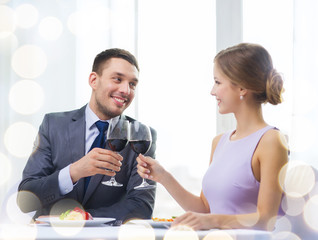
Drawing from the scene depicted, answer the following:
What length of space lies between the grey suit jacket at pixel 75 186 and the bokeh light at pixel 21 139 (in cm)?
96

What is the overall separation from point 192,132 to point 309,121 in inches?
33.8

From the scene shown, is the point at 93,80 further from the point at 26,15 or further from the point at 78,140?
the point at 26,15

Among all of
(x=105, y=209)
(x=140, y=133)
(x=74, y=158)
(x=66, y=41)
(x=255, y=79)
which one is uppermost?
(x=66, y=41)

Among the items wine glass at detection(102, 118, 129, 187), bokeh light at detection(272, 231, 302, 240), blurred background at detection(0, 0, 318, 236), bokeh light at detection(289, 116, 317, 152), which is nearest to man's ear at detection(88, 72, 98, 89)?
blurred background at detection(0, 0, 318, 236)

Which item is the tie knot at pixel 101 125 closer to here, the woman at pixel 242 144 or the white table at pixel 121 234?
the woman at pixel 242 144

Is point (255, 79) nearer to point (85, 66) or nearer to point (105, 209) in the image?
point (105, 209)

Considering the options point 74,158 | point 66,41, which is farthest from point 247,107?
point 66,41

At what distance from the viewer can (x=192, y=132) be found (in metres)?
3.07

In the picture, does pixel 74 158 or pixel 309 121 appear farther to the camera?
pixel 309 121

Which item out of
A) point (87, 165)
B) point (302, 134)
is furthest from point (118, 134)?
point (302, 134)

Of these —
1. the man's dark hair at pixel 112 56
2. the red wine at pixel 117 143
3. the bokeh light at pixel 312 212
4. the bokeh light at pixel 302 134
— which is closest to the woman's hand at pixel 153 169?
the red wine at pixel 117 143

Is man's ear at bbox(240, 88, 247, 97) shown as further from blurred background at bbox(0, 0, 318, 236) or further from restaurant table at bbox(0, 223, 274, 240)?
blurred background at bbox(0, 0, 318, 236)

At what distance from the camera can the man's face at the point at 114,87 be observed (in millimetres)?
2383

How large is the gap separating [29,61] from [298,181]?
245 centimetres
